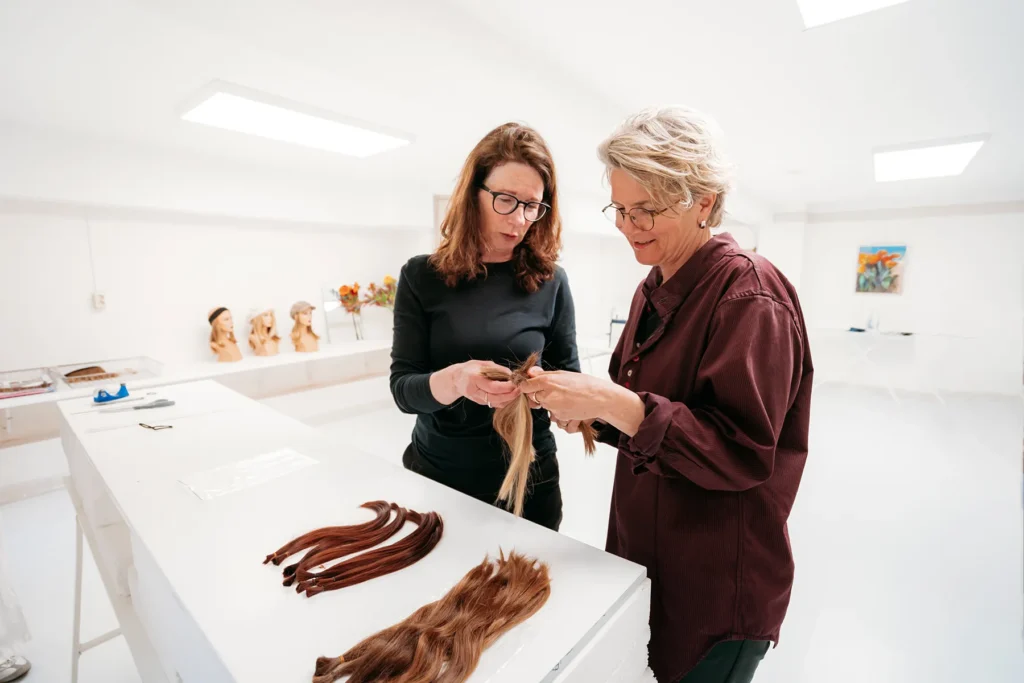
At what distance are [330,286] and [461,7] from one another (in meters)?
3.81

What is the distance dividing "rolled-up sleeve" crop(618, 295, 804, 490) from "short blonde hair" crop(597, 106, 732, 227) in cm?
23

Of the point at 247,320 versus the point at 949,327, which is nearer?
the point at 247,320

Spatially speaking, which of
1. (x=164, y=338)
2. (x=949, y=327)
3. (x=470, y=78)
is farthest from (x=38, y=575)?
(x=949, y=327)

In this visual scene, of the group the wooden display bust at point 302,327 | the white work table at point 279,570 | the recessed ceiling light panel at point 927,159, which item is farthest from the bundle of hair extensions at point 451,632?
the recessed ceiling light panel at point 927,159

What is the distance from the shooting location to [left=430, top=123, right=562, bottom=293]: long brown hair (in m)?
1.27

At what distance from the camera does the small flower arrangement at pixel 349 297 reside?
5141 mm

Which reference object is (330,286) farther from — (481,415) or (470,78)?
(481,415)

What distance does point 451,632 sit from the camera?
736 mm

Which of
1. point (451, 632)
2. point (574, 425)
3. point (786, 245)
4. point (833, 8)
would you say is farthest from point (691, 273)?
point (786, 245)

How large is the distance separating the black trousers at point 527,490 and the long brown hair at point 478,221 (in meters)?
0.56

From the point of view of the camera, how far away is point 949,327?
282 inches

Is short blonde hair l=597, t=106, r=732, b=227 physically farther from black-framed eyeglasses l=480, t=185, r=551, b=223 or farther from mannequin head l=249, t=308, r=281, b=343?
mannequin head l=249, t=308, r=281, b=343

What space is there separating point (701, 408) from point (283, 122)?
2853mm

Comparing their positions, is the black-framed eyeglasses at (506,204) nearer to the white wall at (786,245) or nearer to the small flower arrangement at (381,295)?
the small flower arrangement at (381,295)
